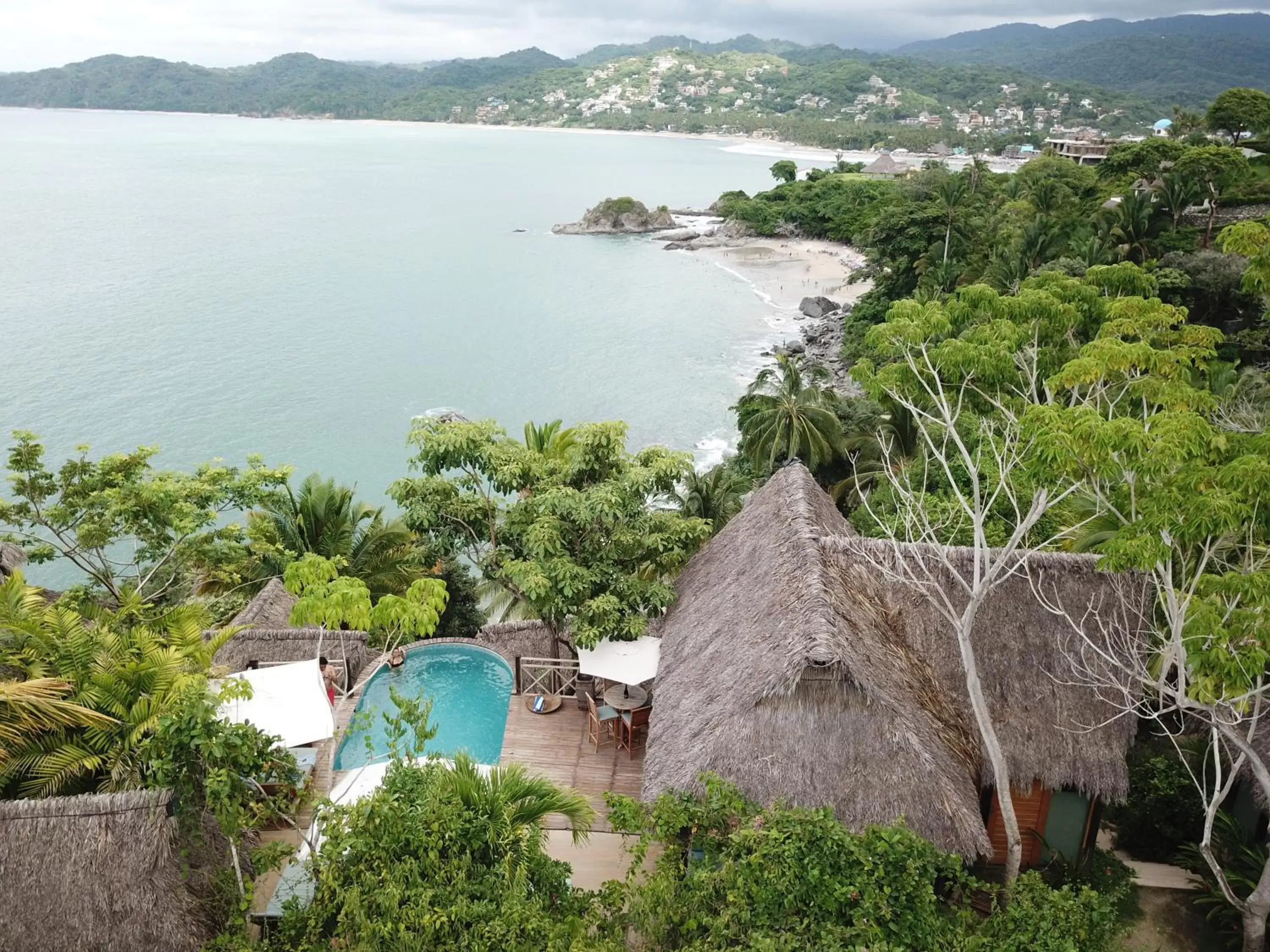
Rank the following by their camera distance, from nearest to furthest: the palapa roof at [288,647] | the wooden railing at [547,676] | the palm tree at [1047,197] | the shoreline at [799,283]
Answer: the wooden railing at [547,676]
the palapa roof at [288,647]
the palm tree at [1047,197]
the shoreline at [799,283]

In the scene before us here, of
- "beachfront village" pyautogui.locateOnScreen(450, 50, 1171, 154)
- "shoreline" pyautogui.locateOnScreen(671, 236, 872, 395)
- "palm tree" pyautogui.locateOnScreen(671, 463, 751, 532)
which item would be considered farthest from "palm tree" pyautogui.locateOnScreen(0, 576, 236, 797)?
"beachfront village" pyautogui.locateOnScreen(450, 50, 1171, 154)

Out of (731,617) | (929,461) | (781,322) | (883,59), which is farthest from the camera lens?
(883,59)

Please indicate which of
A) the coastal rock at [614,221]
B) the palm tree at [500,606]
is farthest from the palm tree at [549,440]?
the coastal rock at [614,221]

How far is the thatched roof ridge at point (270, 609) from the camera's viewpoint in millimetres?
13430

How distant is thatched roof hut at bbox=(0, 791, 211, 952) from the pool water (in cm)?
391

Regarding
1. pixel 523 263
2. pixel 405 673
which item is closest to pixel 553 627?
pixel 405 673

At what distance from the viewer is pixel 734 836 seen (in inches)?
254

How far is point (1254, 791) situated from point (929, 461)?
9.87m

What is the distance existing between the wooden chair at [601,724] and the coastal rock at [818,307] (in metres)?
38.1

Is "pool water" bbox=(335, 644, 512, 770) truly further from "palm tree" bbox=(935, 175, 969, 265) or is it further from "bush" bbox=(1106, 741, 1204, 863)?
"palm tree" bbox=(935, 175, 969, 265)

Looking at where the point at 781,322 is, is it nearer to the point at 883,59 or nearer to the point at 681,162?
the point at 681,162

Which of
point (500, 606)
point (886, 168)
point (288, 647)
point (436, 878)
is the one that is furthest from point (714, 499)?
point (886, 168)

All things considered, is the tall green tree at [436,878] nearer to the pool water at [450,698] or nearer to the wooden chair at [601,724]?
the wooden chair at [601,724]

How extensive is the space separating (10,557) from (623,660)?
12161 millimetres
